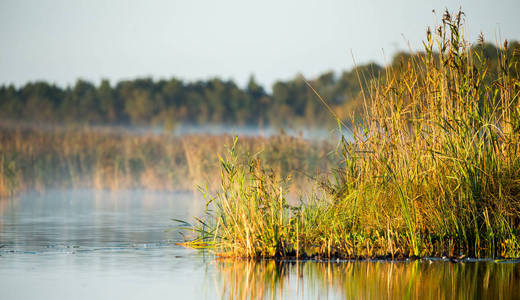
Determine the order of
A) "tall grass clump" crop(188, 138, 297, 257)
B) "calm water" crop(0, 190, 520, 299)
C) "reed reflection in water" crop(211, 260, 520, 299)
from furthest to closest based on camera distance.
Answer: "tall grass clump" crop(188, 138, 297, 257) < "calm water" crop(0, 190, 520, 299) < "reed reflection in water" crop(211, 260, 520, 299)

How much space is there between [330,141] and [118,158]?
626 cm

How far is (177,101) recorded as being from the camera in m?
39.3

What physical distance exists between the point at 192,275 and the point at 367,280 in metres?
1.73

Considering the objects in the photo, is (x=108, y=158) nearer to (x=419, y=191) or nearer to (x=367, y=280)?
(x=419, y=191)

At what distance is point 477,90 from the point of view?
9.38 meters

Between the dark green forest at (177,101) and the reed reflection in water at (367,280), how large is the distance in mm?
25828

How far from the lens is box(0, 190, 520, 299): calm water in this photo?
6988 millimetres

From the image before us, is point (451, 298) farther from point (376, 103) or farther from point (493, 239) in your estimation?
point (376, 103)

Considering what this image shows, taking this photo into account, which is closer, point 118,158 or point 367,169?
point 367,169

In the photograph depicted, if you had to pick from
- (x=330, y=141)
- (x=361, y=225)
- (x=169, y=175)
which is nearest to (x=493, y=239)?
(x=361, y=225)

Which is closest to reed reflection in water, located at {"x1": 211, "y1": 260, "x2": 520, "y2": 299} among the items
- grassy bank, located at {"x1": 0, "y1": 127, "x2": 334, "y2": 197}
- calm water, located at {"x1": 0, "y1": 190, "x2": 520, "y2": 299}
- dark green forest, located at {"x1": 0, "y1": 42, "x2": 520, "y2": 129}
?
calm water, located at {"x1": 0, "y1": 190, "x2": 520, "y2": 299}

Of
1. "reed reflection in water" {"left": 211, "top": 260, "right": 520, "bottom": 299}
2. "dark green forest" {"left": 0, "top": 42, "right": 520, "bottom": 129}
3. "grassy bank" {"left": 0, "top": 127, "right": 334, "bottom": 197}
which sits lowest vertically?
"reed reflection in water" {"left": 211, "top": 260, "right": 520, "bottom": 299}

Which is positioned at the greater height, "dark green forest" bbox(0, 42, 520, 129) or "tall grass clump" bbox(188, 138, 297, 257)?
"dark green forest" bbox(0, 42, 520, 129)

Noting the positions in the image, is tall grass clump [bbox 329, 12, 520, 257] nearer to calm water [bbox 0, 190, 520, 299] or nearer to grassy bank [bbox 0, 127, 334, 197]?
calm water [bbox 0, 190, 520, 299]
